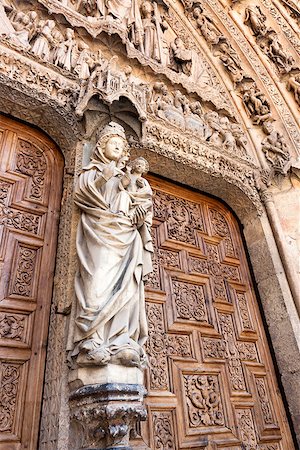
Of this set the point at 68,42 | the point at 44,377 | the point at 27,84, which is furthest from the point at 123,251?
the point at 68,42

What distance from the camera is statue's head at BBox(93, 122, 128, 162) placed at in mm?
2887

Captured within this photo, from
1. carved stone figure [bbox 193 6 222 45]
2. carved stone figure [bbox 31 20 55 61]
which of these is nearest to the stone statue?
carved stone figure [bbox 31 20 55 61]

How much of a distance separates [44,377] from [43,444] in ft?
1.31

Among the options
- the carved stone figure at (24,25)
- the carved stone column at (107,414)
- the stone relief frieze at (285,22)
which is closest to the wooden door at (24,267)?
the carved stone column at (107,414)

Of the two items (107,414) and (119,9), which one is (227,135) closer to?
(119,9)

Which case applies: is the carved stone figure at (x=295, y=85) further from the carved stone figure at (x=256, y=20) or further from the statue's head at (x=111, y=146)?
the statue's head at (x=111, y=146)

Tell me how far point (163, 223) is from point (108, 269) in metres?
1.62

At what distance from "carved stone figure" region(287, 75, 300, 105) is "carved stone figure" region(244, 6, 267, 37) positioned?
0.93m

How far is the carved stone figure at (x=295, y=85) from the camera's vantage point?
506 cm

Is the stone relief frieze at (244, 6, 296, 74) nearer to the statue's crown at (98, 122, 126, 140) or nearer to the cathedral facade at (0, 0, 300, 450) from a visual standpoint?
the cathedral facade at (0, 0, 300, 450)

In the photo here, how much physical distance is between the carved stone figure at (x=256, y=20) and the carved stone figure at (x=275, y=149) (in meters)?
1.70

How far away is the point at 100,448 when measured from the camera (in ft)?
6.24

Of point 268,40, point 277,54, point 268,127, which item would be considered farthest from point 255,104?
point 268,40

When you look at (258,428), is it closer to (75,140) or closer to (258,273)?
(258,273)
